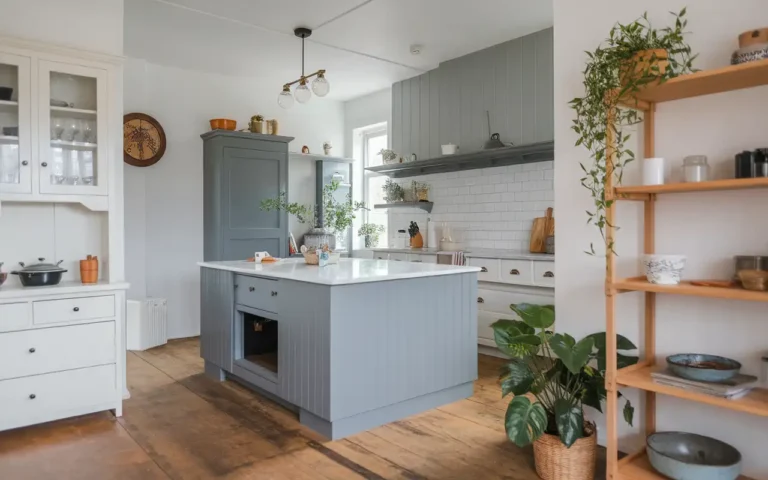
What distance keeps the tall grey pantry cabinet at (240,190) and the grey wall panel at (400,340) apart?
2906 mm

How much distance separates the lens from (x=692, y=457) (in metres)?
2.16

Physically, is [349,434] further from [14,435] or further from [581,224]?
[14,435]

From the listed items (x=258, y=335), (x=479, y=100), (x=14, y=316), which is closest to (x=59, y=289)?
(x=14, y=316)

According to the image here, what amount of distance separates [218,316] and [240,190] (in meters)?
2.01

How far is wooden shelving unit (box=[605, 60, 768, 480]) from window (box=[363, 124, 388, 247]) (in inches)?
180

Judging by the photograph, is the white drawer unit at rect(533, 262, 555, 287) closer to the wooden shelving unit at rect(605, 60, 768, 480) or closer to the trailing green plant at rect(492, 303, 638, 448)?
the trailing green plant at rect(492, 303, 638, 448)

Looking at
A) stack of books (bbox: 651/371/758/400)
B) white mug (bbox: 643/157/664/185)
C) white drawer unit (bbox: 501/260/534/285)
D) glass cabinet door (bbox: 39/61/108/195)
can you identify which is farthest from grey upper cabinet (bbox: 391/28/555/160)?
glass cabinet door (bbox: 39/61/108/195)

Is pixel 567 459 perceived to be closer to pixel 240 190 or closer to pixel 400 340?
pixel 400 340

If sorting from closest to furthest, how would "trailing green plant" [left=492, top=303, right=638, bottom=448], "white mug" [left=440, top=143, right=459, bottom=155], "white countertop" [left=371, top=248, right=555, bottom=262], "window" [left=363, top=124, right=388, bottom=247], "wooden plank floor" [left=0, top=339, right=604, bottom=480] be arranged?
"trailing green plant" [left=492, top=303, right=638, bottom=448], "wooden plank floor" [left=0, top=339, right=604, bottom=480], "white countertop" [left=371, top=248, right=555, bottom=262], "white mug" [left=440, top=143, right=459, bottom=155], "window" [left=363, top=124, right=388, bottom=247]

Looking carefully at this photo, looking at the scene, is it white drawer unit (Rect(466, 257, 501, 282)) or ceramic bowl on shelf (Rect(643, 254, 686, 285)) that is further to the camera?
white drawer unit (Rect(466, 257, 501, 282))

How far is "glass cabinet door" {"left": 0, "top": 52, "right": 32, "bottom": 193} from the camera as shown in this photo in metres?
3.07

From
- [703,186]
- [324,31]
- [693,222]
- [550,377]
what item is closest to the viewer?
[703,186]

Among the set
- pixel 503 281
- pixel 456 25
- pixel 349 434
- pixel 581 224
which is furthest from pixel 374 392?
pixel 456 25

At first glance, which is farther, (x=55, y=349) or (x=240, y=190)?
(x=240, y=190)
